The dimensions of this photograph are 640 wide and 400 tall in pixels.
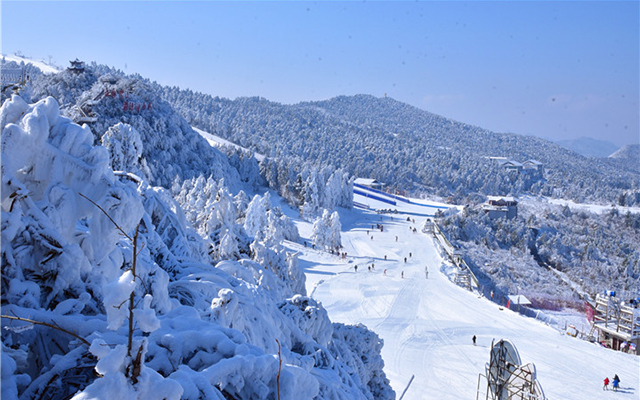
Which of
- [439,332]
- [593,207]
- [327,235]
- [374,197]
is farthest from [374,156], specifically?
[439,332]

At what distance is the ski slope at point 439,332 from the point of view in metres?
13.8

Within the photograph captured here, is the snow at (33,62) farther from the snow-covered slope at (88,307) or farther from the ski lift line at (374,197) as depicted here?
the snow-covered slope at (88,307)

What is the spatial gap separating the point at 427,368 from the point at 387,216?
38574mm

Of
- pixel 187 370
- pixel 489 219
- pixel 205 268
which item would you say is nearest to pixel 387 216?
pixel 489 219

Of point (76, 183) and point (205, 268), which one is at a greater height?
point (76, 183)

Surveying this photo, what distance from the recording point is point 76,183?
3443 millimetres

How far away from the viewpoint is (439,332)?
1778cm

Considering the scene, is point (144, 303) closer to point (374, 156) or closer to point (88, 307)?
point (88, 307)

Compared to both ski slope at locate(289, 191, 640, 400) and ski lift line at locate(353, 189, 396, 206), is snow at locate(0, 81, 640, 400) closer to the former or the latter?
ski slope at locate(289, 191, 640, 400)

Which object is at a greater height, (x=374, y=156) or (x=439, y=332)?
(x=374, y=156)

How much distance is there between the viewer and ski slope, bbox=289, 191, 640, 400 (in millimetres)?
13758

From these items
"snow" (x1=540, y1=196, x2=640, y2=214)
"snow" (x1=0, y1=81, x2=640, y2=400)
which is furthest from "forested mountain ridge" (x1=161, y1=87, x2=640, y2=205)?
"snow" (x1=0, y1=81, x2=640, y2=400)

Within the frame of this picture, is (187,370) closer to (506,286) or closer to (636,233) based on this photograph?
(506,286)

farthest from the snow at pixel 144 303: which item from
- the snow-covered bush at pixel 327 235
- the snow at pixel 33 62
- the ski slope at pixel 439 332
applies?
the snow at pixel 33 62
